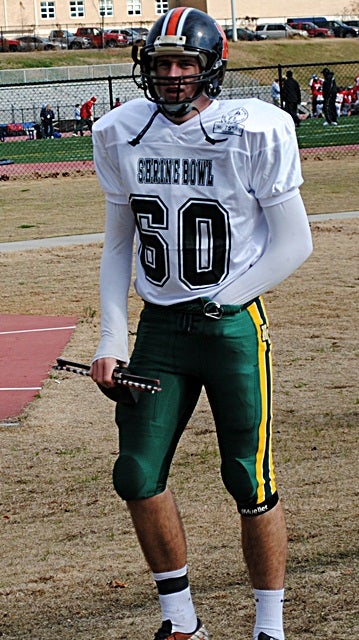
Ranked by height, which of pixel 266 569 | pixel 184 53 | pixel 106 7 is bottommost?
pixel 106 7

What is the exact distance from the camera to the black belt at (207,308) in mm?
3648

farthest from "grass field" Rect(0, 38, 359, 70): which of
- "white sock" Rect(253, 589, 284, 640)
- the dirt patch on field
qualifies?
"white sock" Rect(253, 589, 284, 640)

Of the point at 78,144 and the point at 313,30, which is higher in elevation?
the point at 78,144

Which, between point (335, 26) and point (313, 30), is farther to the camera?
point (335, 26)

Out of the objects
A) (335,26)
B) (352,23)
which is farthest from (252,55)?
(352,23)

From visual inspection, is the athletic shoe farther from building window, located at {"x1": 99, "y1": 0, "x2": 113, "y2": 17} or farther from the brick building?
building window, located at {"x1": 99, "y1": 0, "x2": 113, "y2": 17}

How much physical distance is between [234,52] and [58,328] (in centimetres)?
5471

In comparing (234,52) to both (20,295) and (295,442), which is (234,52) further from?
(295,442)

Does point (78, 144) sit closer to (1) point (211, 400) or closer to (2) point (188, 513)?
(2) point (188, 513)

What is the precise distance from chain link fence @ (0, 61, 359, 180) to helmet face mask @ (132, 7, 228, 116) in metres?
10.1

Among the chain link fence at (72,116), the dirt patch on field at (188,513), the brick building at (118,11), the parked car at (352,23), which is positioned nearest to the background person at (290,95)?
the chain link fence at (72,116)

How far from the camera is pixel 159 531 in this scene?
370 centimetres

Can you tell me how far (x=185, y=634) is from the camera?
3.73m

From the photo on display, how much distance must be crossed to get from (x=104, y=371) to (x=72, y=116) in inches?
1661
